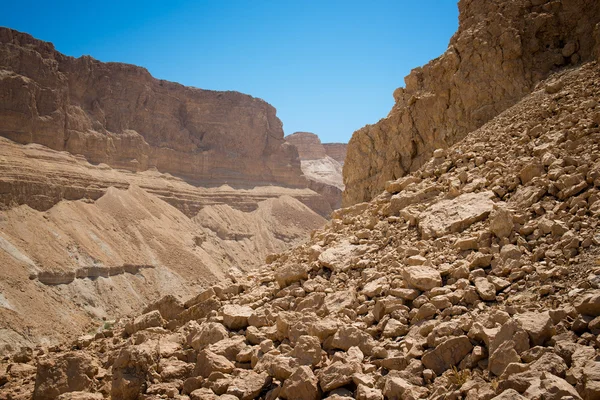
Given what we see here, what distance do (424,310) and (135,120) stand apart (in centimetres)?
5569

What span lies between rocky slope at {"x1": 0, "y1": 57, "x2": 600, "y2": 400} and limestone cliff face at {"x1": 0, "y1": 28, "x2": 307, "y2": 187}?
1654 inches

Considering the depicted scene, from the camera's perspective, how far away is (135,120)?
5488 centimetres

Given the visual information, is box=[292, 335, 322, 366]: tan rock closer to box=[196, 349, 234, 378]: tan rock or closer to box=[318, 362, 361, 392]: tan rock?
box=[318, 362, 361, 392]: tan rock

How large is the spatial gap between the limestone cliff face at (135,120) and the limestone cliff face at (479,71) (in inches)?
1572

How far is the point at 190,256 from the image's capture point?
133ft

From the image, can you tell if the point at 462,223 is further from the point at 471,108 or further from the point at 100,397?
the point at 471,108

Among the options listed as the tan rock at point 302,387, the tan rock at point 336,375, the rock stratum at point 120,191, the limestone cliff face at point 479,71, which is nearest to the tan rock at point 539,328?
the tan rock at point 336,375

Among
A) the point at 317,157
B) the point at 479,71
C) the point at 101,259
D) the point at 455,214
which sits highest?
the point at 317,157

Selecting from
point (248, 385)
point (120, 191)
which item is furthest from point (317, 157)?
point (248, 385)

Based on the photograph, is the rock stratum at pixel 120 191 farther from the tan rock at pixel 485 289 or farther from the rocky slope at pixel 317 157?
the rocky slope at pixel 317 157

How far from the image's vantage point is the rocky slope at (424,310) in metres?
4.31

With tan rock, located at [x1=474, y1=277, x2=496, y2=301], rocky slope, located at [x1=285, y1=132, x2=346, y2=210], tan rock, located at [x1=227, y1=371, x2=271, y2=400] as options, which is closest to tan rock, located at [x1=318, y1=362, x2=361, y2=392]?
tan rock, located at [x1=227, y1=371, x2=271, y2=400]

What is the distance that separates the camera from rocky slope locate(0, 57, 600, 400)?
4.31m

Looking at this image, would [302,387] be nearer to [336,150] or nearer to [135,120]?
[135,120]
